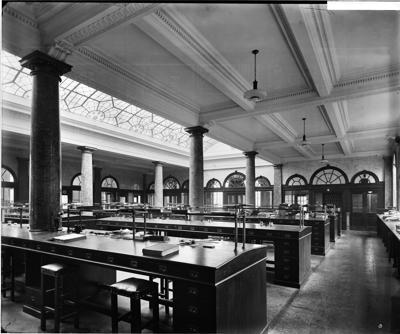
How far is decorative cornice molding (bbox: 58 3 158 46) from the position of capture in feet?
13.5

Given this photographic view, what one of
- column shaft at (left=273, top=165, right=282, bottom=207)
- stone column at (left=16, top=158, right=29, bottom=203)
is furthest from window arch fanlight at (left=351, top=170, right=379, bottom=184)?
stone column at (left=16, top=158, right=29, bottom=203)

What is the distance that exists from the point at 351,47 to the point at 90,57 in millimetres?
5205

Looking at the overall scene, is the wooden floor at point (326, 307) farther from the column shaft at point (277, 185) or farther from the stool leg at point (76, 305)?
the column shaft at point (277, 185)

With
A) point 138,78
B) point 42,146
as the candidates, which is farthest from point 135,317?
point 138,78

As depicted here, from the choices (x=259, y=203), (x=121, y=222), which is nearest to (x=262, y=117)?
(x=121, y=222)

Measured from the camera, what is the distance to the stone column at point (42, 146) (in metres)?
4.83

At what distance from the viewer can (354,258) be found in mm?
8016

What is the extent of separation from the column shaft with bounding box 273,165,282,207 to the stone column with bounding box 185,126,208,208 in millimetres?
10840

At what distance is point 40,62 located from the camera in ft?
15.9

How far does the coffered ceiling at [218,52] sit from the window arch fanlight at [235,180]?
1123cm

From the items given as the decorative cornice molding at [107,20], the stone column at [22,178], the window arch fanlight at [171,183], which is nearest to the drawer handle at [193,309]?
the decorative cornice molding at [107,20]

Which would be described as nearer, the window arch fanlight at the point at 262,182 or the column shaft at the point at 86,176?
the column shaft at the point at 86,176

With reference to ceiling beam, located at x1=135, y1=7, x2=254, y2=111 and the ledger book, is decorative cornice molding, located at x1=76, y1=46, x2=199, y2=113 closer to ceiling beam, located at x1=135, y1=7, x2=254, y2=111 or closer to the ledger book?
ceiling beam, located at x1=135, y1=7, x2=254, y2=111

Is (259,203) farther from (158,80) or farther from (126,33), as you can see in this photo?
(126,33)
